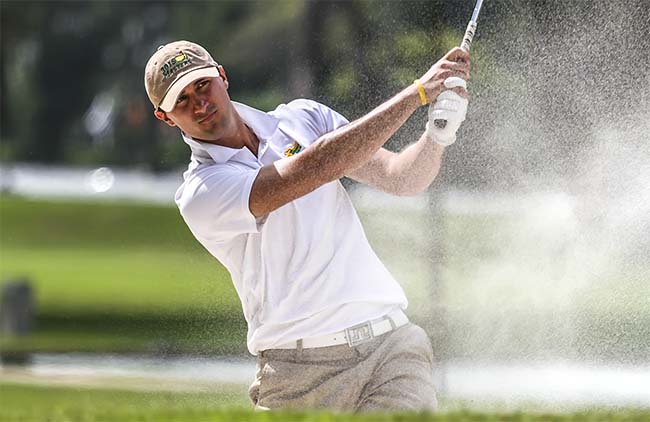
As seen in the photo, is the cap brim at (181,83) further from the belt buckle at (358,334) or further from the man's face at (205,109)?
the belt buckle at (358,334)

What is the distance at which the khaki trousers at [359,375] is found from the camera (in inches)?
182

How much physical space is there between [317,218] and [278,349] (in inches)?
17.6

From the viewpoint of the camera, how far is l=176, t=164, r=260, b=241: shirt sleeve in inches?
180

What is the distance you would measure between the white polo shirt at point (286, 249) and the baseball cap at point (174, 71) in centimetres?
17

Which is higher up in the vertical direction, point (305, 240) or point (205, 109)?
point (205, 109)

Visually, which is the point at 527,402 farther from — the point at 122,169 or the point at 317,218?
the point at 122,169

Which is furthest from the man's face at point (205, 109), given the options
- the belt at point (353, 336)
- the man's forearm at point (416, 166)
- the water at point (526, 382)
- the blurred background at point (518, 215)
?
the water at point (526, 382)

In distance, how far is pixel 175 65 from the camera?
4.77 m

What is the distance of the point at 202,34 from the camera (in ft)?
55.7

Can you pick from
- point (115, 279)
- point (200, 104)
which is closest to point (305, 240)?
point (200, 104)

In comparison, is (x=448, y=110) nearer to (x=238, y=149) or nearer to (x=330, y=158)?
(x=330, y=158)

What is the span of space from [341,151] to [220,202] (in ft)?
1.43

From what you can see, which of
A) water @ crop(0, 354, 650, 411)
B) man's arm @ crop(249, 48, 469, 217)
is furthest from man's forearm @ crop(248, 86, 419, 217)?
water @ crop(0, 354, 650, 411)

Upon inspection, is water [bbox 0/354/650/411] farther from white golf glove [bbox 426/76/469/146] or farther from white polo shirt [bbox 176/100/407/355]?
white golf glove [bbox 426/76/469/146]
